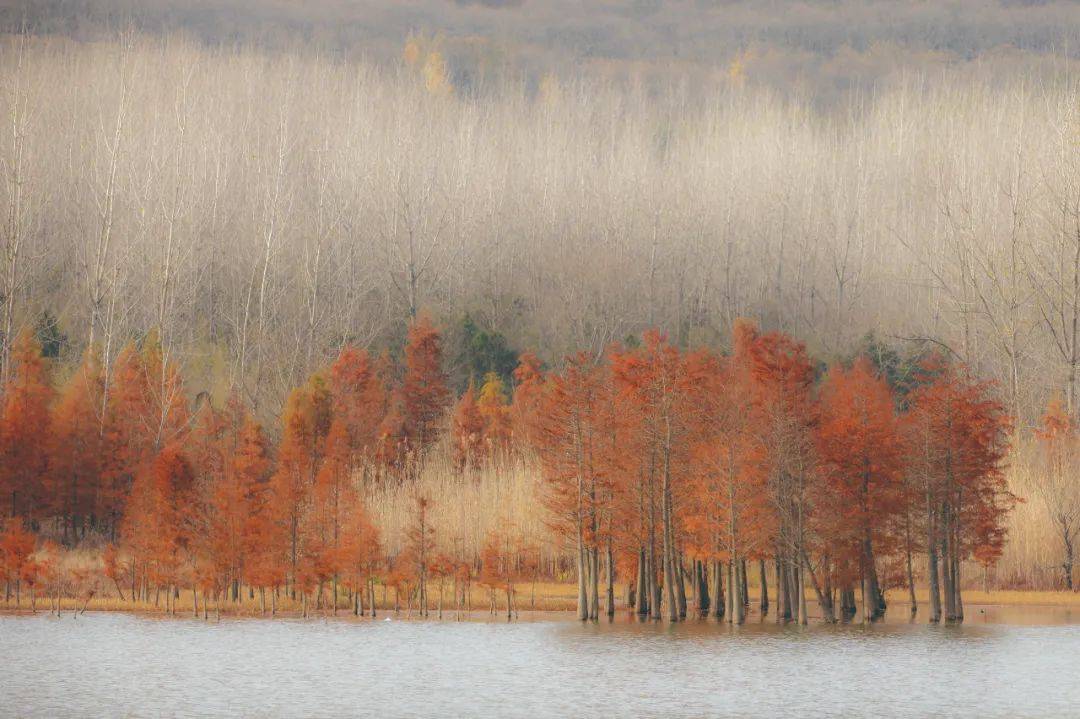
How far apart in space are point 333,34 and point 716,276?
59.6 m

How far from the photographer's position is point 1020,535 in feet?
195

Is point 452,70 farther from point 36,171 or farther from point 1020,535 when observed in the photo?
point 1020,535

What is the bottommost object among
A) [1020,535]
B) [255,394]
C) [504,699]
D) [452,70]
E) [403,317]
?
[504,699]

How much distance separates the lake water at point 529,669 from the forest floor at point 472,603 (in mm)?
4263

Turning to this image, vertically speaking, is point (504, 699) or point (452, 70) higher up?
point (452, 70)

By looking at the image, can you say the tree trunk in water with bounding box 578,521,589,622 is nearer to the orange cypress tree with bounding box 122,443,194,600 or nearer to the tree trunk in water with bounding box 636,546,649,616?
the tree trunk in water with bounding box 636,546,649,616

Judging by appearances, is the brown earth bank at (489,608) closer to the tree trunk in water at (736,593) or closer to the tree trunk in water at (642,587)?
the tree trunk in water at (642,587)

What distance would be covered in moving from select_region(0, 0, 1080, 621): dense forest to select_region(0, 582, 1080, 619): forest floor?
3.47ft

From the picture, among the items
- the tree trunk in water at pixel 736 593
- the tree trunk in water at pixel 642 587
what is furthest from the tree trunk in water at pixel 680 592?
the tree trunk in water at pixel 736 593

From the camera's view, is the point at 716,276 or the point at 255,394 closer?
the point at 255,394

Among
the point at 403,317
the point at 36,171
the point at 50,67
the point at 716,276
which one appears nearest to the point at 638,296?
the point at 716,276

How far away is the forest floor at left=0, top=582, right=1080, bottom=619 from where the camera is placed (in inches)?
2213

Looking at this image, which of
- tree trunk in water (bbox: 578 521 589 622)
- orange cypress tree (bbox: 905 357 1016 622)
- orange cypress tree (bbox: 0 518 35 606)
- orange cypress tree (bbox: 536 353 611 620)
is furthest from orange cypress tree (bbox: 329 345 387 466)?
orange cypress tree (bbox: 905 357 1016 622)

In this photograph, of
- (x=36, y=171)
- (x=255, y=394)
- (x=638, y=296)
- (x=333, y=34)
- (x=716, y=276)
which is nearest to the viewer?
(x=255, y=394)
